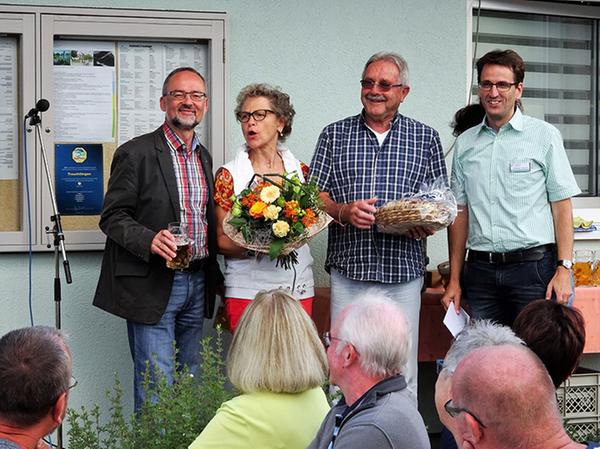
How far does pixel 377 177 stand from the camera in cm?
531

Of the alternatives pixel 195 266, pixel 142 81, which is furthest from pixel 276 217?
pixel 142 81

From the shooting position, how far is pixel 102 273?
5.39m

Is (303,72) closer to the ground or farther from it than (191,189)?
farther from it

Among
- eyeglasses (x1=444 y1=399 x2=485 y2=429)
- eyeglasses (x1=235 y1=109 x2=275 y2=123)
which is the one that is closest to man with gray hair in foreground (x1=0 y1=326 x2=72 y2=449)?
eyeglasses (x1=444 y1=399 x2=485 y2=429)

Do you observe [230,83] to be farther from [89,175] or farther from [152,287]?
[152,287]

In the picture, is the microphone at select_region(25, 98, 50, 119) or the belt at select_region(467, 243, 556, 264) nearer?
the belt at select_region(467, 243, 556, 264)

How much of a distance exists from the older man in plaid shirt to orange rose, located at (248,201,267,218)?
1.53 feet

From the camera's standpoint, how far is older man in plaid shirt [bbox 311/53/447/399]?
17.4ft

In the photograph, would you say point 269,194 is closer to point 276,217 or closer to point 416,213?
point 276,217

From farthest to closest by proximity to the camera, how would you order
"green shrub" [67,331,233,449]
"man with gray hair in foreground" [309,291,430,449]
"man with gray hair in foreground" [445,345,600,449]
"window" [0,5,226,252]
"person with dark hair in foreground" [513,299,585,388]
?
"window" [0,5,226,252] → "green shrub" [67,331,233,449] → "person with dark hair in foreground" [513,299,585,388] → "man with gray hair in foreground" [309,291,430,449] → "man with gray hair in foreground" [445,345,600,449]

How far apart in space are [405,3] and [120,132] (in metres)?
1.89

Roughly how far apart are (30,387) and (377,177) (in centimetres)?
284

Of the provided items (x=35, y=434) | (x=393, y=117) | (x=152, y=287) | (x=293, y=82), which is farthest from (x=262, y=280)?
(x=35, y=434)

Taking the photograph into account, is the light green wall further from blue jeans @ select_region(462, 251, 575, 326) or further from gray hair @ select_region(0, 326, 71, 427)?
gray hair @ select_region(0, 326, 71, 427)
